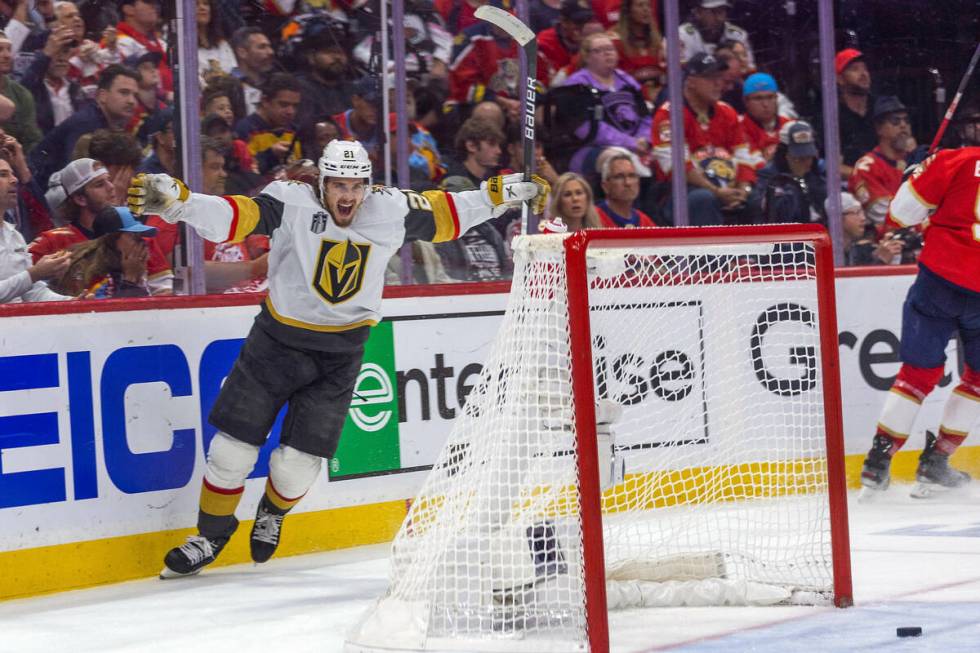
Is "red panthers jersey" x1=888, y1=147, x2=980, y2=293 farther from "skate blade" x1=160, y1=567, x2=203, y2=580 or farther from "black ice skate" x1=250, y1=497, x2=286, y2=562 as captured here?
"skate blade" x1=160, y1=567, x2=203, y2=580

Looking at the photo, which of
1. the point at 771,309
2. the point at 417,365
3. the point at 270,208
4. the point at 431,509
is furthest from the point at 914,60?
the point at 431,509

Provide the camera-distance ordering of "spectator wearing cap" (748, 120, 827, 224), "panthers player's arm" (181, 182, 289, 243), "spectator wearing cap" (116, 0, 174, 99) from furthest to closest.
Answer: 1. "spectator wearing cap" (748, 120, 827, 224)
2. "spectator wearing cap" (116, 0, 174, 99)
3. "panthers player's arm" (181, 182, 289, 243)

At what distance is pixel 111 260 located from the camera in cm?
441

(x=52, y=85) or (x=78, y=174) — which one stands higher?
(x=52, y=85)

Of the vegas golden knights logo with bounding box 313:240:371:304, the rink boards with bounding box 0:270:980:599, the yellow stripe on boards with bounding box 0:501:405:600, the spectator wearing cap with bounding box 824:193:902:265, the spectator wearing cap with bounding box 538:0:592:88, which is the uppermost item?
the spectator wearing cap with bounding box 538:0:592:88

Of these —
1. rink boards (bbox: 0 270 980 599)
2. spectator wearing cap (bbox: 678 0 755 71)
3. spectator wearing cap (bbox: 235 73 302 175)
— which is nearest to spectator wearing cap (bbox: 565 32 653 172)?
spectator wearing cap (bbox: 678 0 755 71)

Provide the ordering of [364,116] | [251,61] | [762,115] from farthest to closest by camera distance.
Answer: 1. [762,115]
2. [364,116]
3. [251,61]

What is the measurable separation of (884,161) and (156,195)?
3977 millimetres

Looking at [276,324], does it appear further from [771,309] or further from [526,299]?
[771,309]

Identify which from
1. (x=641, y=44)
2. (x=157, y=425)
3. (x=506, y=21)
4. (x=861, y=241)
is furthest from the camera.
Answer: (x=861, y=241)

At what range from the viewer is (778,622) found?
3.37 m

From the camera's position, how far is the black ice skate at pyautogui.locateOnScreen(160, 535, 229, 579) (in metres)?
4.22

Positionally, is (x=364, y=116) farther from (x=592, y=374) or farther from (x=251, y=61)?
(x=592, y=374)

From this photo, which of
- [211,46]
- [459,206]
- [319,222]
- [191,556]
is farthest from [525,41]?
[191,556]
